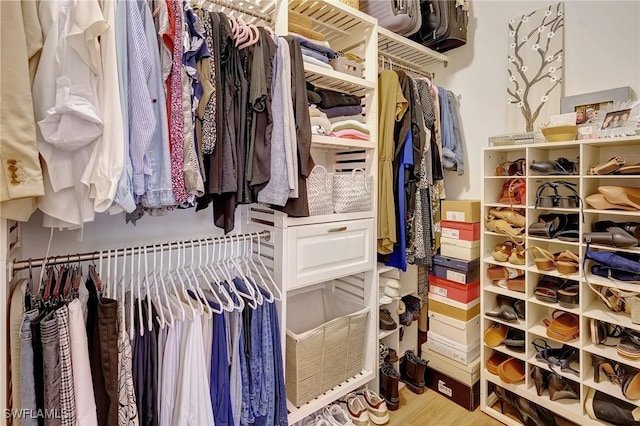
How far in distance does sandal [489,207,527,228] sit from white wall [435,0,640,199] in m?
0.42

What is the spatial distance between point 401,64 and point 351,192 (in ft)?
3.94

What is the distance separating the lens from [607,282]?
57.5 inches

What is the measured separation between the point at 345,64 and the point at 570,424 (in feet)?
7.05

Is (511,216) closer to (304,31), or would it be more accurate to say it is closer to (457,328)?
(457,328)

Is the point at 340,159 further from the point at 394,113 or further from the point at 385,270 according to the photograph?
the point at 385,270

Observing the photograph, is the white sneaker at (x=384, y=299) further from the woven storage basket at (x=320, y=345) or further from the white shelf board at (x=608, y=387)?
the white shelf board at (x=608, y=387)

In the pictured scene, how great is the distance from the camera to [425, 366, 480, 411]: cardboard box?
1888mm

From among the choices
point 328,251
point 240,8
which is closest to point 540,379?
point 328,251

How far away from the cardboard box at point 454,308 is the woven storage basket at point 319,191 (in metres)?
1.01

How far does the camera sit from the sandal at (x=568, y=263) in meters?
1.57

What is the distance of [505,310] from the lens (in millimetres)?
1811

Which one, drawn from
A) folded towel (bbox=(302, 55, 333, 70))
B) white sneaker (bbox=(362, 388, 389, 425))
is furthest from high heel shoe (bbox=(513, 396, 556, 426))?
folded towel (bbox=(302, 55, 333, 70))

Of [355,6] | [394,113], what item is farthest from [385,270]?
[355,6]

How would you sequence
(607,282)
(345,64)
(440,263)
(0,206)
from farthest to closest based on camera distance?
(440,263), (345,64), (607,282), (0,206)
